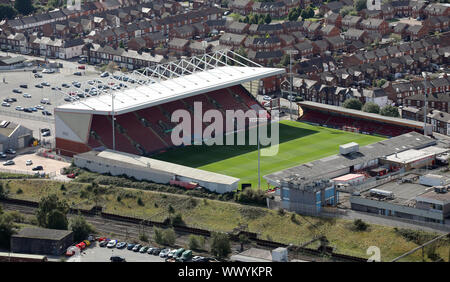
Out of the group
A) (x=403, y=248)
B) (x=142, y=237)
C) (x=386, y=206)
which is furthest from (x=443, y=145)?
(x=142, y=237)

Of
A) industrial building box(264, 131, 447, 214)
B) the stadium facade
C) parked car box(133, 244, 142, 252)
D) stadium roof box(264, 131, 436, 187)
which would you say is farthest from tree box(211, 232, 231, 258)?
the stadium facade

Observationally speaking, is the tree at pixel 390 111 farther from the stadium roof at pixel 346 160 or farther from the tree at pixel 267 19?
the tree at pixel 267 19

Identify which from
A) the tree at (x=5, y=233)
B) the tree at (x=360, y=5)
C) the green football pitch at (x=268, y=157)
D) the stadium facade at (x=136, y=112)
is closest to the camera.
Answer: the tree at (x=5, y=233)

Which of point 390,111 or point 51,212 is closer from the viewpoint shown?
point 51,212

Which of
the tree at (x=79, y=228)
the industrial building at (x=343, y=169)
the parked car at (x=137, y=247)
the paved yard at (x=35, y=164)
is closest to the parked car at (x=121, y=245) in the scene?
the parked car at (x=137, y=247)

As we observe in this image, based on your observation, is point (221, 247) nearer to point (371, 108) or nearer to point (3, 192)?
point (3, 192)

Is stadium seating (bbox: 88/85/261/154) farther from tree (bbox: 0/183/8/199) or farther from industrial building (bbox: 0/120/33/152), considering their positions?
tree (bbox: 0/183/8/199)

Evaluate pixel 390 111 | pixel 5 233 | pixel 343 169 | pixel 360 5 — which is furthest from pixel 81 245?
pixel 360 5
